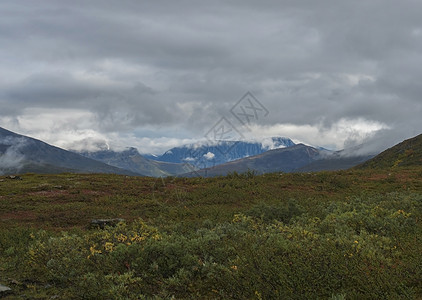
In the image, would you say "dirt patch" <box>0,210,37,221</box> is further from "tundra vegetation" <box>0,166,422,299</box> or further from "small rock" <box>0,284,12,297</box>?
"small rock" <box>0,284,12,297</box>

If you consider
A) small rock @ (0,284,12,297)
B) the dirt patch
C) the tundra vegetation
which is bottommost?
small rock @ (0,284,12,297)

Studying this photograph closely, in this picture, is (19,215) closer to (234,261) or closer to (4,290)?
(4,290)

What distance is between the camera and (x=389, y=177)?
104ft

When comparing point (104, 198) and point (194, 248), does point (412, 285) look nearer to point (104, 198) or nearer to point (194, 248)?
point (194, 248)

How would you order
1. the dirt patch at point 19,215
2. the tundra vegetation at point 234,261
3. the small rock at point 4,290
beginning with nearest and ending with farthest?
the tundra vegetation at point 234,261 → the small rock at point 4,290 → the dirt patch at point 19,215

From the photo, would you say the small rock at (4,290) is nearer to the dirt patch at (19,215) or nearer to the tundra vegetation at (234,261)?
the tundra vegetation at (234,261)

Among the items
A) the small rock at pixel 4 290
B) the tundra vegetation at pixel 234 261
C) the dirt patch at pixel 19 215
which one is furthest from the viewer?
the dirt patch at pixel 19 215

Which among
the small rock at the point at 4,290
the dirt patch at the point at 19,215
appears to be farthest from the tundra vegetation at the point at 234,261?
the dirt patch at the point at 19,215

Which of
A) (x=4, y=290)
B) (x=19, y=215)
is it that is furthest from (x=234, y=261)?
(x=19, y=215)

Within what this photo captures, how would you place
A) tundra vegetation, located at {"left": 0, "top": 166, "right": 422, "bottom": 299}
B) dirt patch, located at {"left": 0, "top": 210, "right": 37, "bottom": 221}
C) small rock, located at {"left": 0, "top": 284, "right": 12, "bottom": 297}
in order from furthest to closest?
1. dirt patch, located at {"left": 0, "top": 210, "right": 37, "bottom": 221}
2. small rock, located at {"left": 0, "top": 284, "right": 12, "bottom": 297}
3. tundra vegetation, located at {"left": 0, "top": 166, "right": 422, "bottom": 299}

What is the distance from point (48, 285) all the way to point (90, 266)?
3.60 feet

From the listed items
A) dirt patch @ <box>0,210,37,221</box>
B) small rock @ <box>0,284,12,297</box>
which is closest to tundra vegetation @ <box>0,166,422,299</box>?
small rock @ <box>0,284,12,297</box>

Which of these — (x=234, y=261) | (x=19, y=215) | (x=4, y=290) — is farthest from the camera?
(x=19, y=215)

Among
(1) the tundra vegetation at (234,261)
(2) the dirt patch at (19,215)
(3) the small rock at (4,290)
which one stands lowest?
(3) the small rock at (4,290)
